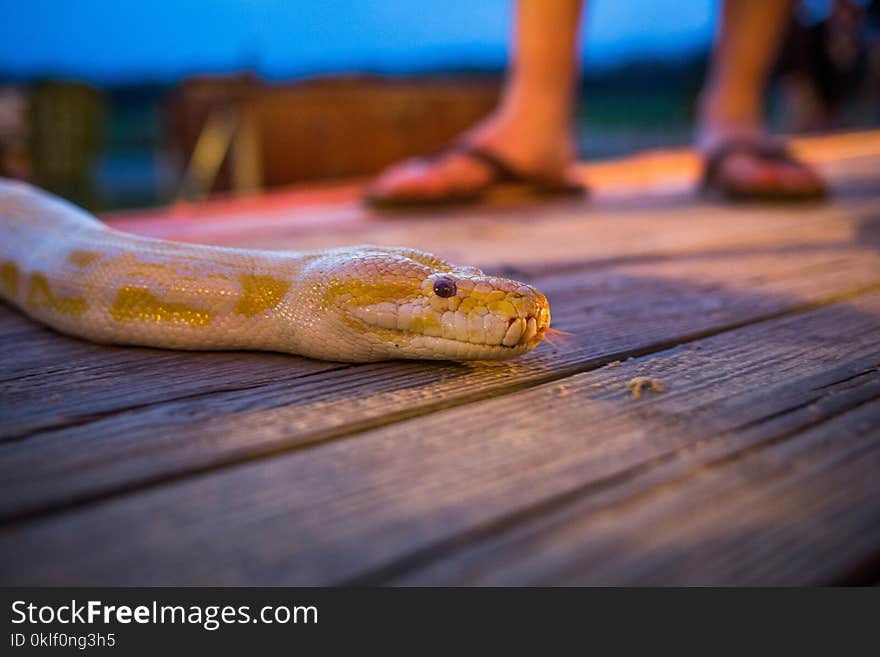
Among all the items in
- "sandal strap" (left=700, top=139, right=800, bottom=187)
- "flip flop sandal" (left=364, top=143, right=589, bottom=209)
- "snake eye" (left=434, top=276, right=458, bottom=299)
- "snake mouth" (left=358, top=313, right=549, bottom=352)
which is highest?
"sandal strap" (left=700, top=139, right=800, bottom=187)

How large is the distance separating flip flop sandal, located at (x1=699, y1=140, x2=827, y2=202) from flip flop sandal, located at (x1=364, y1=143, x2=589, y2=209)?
3.51 feet

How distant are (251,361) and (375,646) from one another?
110 centimetres

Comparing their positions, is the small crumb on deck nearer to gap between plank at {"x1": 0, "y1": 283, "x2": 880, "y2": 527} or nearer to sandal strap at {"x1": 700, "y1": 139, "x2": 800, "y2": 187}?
gap between plank at {"x1": 0, "y1": 283, "x2": 880, "y2": 527}

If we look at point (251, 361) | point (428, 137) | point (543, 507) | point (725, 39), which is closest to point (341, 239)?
point (251, 361)

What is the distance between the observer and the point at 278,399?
1.67m

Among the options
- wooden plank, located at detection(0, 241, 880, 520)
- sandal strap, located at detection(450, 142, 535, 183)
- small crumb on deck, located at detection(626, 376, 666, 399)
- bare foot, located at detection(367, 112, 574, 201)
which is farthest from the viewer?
sandal strap, located at detection(450, 142, 535, 183)

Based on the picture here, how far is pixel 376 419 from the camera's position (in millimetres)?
1542

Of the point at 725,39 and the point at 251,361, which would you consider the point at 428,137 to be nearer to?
the point at 725,39

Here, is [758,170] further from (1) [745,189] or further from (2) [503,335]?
(2) [503,335]

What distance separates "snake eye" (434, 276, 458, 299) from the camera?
6.05ft

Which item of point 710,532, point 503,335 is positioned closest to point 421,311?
point 503,335

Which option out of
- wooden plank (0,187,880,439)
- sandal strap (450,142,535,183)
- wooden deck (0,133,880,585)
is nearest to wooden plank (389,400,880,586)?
wooden deck (0,133,880,585)

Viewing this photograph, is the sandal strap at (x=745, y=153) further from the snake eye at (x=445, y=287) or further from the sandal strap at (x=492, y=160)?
the snake eye at (x=445, y=287)

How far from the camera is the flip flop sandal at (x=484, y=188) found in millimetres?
5013
